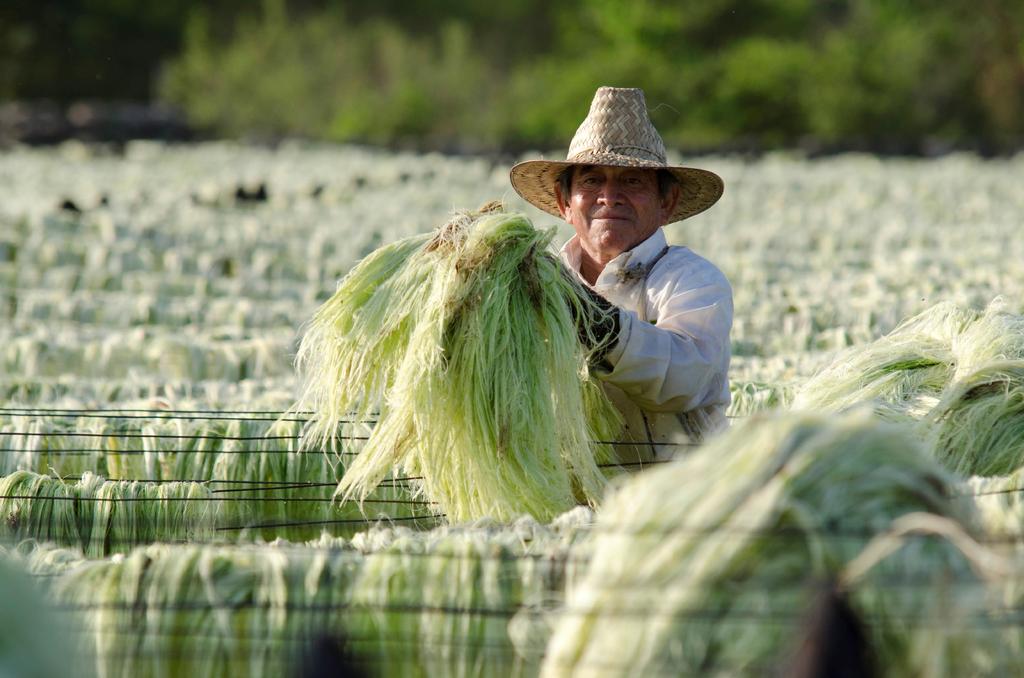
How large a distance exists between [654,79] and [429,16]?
53.2ft

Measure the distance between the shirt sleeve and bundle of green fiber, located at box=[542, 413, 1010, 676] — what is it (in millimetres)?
1532

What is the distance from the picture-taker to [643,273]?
4520mm

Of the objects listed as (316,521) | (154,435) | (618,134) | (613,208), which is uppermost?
(618,134)

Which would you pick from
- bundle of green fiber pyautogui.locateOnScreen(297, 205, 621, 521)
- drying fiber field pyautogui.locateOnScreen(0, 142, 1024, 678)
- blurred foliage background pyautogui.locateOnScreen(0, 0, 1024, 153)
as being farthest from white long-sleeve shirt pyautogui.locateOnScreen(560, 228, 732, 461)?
blurred foliage background pyautogui.locateOnScreen(0, 0, 1024, 153)

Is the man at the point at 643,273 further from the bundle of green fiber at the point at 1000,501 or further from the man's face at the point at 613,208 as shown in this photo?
the bundle of green fiber at the point at 1000,501

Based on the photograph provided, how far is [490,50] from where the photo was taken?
47.3 meters

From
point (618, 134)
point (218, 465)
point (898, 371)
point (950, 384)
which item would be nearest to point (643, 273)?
point (618, 134)

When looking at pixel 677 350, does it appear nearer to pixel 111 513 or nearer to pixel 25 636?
pixel 111 513

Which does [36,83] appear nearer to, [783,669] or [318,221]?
[318,221]

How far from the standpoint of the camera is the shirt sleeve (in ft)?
13.1

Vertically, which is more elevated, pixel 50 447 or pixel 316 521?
pixel 50 447

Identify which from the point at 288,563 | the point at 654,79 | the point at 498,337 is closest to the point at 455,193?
the point at 498,337

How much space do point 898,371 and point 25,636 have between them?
3080mm

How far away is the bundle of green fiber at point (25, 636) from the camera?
199 cm
